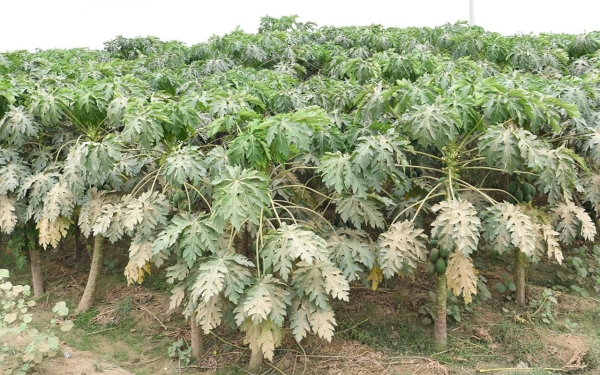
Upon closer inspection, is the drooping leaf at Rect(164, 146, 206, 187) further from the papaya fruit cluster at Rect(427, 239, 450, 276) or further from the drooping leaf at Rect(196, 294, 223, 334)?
the papaya fruit cluster at Rect(427, 239, 450, 276)

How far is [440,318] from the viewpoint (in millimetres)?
4035

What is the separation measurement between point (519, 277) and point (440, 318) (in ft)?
3.53

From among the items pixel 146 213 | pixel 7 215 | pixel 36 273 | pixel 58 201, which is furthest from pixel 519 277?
pixel 36 273

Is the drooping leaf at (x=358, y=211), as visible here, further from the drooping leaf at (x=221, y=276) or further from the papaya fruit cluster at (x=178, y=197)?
the papaya fruit cluster at (x=178, y=197)

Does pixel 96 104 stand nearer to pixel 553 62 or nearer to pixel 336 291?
pixel 336 291

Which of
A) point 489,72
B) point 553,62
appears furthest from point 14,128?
point 553,62

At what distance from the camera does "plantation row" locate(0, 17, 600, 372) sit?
3461 millimetres

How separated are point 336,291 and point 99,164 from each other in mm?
2134

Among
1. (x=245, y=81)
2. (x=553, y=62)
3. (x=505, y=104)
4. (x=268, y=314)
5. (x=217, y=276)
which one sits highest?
(x=553, y=62)

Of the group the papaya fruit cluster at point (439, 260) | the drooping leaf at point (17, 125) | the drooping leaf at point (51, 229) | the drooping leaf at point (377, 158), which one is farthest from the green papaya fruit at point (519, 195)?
the drooping leaf at point (17, 125)

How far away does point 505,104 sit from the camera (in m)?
3.63

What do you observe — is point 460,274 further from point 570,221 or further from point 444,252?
point 570,221

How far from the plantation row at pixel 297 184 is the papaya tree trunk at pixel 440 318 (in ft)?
0.04

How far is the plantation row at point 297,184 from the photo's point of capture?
11.4 feet
